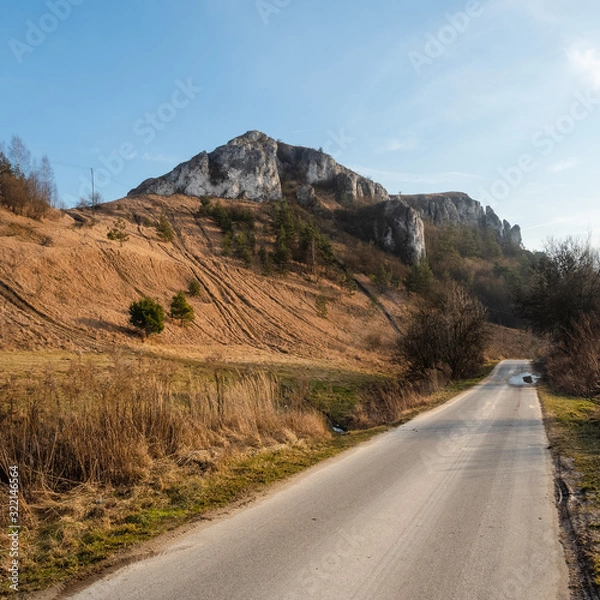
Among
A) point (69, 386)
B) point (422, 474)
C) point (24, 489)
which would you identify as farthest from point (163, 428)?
point (422, 474)

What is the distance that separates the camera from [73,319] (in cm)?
2611

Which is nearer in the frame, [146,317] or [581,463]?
[581,463]

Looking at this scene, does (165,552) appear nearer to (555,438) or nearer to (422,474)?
(422,474)

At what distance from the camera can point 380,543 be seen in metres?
3.74

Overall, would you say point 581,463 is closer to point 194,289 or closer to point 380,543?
point 380,543

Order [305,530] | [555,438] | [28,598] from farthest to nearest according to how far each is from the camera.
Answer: [555,438]
[305,530]
[28,598]

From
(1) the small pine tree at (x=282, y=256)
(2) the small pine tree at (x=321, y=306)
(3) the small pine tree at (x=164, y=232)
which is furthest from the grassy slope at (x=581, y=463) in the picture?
(3) the small pine tree at (x=164, y=232)

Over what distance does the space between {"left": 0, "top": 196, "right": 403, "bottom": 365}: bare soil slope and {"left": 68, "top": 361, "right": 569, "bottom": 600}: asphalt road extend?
69.9 ft

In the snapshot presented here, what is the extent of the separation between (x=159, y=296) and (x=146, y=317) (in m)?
8.57

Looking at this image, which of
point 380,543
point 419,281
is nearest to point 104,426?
point 380,543

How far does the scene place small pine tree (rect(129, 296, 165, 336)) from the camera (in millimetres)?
26891

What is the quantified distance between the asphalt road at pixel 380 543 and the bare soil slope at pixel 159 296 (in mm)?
21312

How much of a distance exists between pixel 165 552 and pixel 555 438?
7851mm

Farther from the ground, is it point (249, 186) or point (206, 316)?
point (249, 186)
